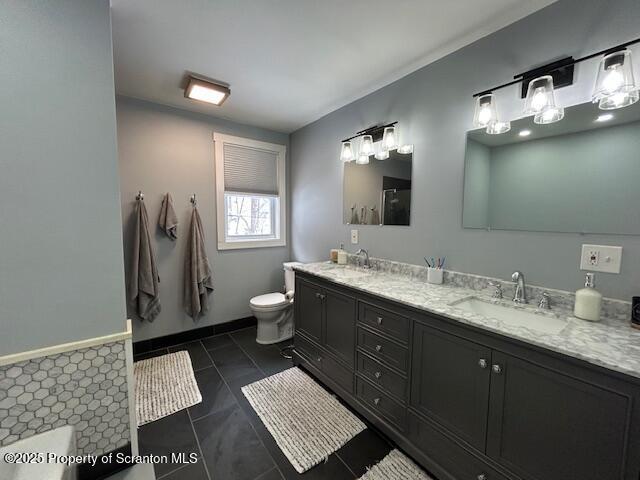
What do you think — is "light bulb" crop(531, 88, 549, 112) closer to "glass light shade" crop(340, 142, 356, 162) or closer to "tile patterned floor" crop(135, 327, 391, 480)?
"glass light shade" crop(340, 142, 356, 162)

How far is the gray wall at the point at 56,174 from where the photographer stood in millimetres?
1094

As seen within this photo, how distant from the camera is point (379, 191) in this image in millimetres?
2283

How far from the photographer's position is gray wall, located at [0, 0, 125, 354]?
1.09 m

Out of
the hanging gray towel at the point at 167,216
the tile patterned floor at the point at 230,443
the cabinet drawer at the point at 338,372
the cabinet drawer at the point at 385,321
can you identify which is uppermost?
the hanging gray towel at the point at 167,216

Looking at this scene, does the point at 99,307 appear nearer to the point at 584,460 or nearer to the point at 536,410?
the point at 536,410

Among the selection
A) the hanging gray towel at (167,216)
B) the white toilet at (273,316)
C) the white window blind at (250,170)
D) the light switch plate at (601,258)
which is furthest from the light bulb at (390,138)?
the hanging gray towel at (167,216)

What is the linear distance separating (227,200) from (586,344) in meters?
3.13

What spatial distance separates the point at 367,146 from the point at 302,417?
7.22 ft

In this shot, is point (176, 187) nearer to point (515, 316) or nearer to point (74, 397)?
point (74, 397)

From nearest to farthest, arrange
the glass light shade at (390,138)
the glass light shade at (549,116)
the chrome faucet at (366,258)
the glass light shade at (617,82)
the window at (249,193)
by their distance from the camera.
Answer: the glass light shade at (617,82) → the glass light shade at (549,116) → the glass light shade at (390,138) → the chrome faucet at (366,258) → the window at (249,193)

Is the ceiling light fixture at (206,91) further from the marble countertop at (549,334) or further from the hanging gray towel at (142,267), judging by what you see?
the marble countertop at (549,334)

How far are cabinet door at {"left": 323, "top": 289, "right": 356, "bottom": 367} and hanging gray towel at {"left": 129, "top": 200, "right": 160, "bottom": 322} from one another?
1.77m

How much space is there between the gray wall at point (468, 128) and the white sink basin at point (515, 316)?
0.69 ft

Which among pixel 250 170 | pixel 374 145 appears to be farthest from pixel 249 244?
pixel 374 145
